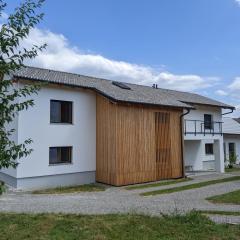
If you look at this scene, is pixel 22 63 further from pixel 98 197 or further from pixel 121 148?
pixel 121 148

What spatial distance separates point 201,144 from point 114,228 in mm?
20972

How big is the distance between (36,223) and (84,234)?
161 cm

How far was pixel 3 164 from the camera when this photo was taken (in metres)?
4.34

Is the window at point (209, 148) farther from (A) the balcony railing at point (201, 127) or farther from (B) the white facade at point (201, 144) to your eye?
(A) the balcony railing at point (201, 127)

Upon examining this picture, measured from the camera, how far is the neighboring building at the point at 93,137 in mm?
17281

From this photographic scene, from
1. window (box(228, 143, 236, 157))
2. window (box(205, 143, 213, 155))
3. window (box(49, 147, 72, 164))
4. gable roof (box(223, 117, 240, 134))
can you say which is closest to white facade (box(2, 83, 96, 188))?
window (box(49, 147, 72, 164))

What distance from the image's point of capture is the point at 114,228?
25.9 feet

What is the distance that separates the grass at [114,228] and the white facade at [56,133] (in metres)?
7.86

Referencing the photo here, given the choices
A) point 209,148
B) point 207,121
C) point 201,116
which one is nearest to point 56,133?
point 201,116

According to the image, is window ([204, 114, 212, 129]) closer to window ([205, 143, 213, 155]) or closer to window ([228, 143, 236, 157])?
window ([205, 143, 213, 155])

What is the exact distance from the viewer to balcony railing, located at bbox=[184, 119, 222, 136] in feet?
82.6

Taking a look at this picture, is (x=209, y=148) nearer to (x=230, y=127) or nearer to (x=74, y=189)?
(x=230, y=127)

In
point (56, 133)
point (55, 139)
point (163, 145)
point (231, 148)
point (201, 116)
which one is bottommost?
point (231, 148)

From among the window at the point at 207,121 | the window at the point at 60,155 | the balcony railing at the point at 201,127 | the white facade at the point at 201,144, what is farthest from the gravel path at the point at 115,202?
Answer: the window at the point at 207,121
